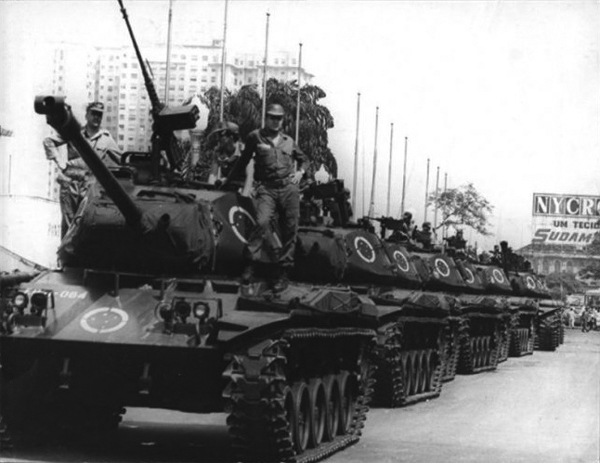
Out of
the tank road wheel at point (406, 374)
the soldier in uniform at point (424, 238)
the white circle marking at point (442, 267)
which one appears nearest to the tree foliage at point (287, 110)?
the soldier in uniform at point (424, 238)

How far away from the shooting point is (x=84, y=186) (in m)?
16.4

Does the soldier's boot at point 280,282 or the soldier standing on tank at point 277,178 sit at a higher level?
the soldier standing on tank at point 277,178

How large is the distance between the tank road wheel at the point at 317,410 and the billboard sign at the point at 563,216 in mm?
34572

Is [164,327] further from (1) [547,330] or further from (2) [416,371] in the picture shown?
(1) [547,330]

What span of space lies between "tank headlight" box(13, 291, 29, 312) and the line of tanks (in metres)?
0.01

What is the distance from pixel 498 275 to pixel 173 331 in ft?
89.3

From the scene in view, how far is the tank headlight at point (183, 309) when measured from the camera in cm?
1266

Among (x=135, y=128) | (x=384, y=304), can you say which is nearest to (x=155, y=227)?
(x=384, y=304)

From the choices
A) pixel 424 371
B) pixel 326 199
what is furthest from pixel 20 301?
pixel 424 371

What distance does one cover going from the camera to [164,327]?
12.8 m

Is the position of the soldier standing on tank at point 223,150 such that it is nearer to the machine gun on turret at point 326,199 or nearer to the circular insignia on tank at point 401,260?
the machine gun on turret at point 326,199

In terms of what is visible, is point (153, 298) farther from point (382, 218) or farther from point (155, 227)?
point (382, 218)

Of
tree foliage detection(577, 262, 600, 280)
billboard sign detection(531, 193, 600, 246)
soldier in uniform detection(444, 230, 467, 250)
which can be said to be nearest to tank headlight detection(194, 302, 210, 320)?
soldier in uniform detection(444, 230, 467, 250)

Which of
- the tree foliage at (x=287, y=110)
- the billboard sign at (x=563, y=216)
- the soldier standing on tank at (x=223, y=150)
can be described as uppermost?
the tree foliage at (x=287, y=110)
